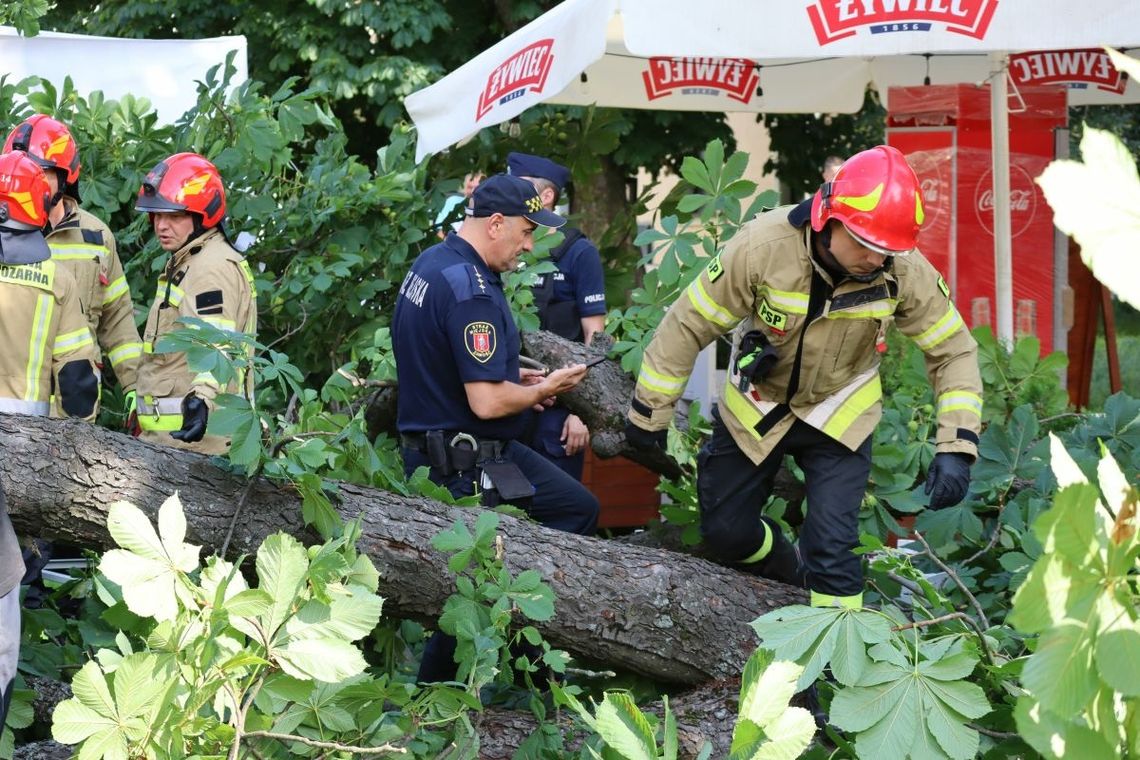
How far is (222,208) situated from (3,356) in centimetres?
86

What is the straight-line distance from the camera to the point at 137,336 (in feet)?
15.5

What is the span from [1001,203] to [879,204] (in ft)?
10.0

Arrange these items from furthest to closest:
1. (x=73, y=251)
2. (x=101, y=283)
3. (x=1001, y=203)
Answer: (x=1001, y=203)
(x=101, y=283)
(x=73, y=251)

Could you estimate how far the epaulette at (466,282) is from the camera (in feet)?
Result: 12.8

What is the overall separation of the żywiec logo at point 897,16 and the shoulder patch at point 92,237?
8.51ft

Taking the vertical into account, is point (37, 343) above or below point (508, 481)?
above

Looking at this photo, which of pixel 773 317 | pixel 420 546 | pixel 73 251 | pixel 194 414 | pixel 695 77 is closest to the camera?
pixel 420 546

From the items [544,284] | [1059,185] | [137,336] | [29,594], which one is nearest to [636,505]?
[544,284]

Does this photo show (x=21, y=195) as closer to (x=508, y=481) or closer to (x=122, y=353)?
(x=122, y=353)

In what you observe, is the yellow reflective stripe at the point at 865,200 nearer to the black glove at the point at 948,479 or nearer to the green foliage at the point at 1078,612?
the black glove at the point at 948,479

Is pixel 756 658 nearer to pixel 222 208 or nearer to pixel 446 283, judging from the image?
pixel 446 283

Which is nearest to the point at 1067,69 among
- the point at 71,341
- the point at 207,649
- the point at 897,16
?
the point at 897,16

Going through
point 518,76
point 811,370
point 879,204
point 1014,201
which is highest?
point 518,76

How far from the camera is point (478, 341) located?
3879 mm
